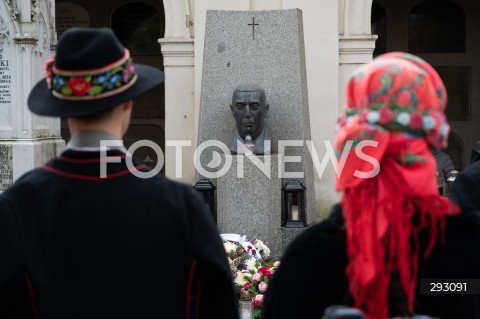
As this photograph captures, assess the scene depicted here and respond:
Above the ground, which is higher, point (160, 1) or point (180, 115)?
point (160, 1)

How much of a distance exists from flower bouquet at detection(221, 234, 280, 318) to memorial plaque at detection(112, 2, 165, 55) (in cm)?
947

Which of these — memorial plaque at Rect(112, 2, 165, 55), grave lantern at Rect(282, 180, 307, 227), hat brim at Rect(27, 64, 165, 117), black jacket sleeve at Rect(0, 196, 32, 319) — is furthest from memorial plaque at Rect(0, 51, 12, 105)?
black jacket sleeve at Rect(0, 196, 32, 319)

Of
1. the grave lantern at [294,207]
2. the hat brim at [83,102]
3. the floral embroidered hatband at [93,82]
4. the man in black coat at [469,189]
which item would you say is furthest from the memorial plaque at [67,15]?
the floral embroidered hatband at [93,82]

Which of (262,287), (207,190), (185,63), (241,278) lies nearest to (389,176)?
(262,287)

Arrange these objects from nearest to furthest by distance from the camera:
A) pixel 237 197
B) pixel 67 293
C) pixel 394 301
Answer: pixel 394 301, pixel 67 293, pixel 237 197

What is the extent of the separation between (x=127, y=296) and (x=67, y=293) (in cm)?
16

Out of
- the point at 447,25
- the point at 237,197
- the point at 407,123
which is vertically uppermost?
the point at 447,25

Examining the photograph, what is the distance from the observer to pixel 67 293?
2348 millimetres

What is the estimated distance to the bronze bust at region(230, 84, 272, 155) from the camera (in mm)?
8383

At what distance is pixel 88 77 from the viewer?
2416 mm

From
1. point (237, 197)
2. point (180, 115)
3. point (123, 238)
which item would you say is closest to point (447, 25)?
point (180, 115)

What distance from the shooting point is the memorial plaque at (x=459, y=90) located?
52.2 ft

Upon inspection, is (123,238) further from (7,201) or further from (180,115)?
(180,115)

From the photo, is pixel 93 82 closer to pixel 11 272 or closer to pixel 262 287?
pixel 11 272
